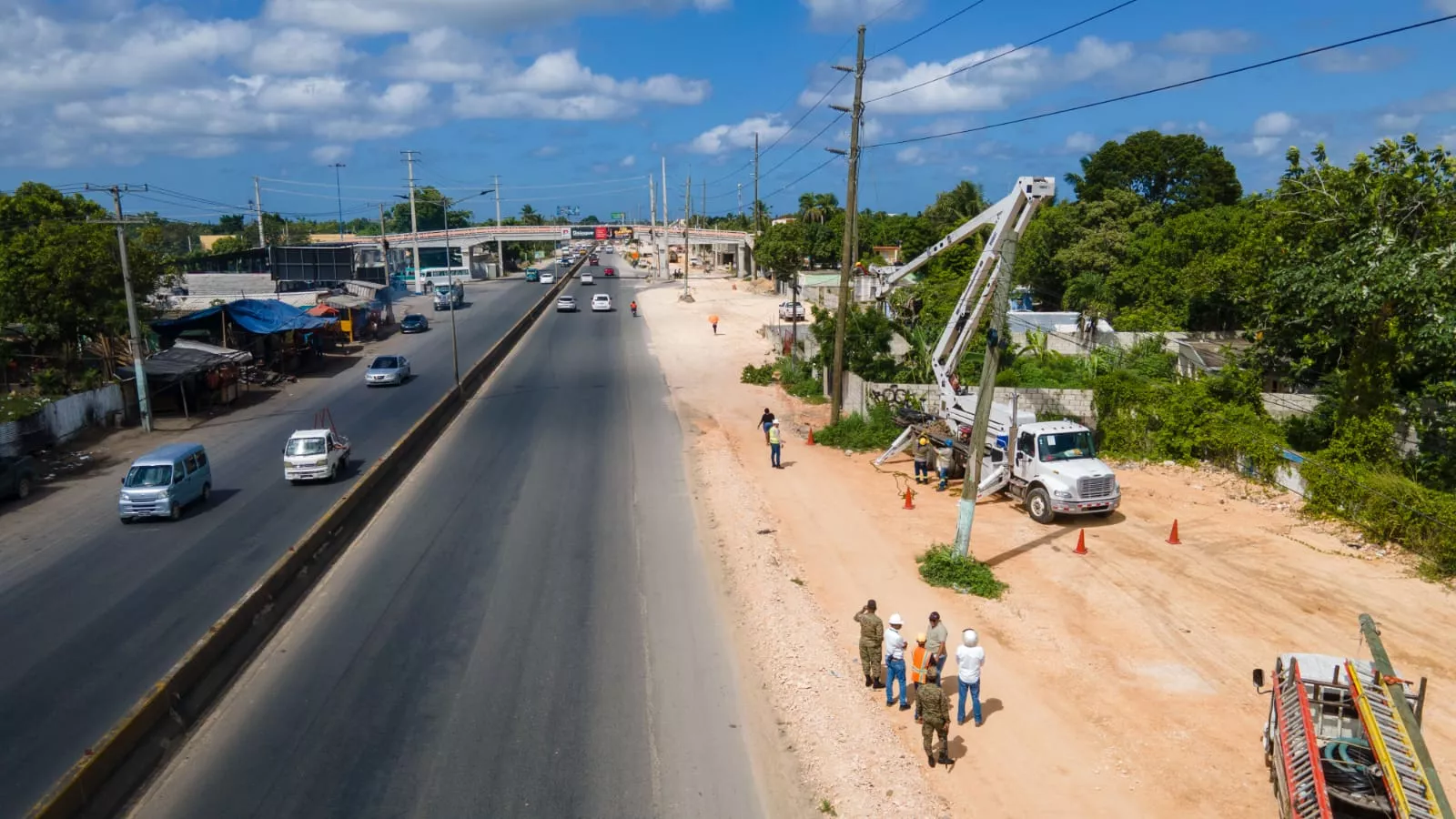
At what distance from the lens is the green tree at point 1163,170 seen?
70562 mm

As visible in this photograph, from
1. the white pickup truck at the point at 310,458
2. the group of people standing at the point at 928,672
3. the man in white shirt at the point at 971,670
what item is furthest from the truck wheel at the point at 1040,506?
the white pickup truck at the point at 310,458

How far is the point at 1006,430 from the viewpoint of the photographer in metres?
26.3

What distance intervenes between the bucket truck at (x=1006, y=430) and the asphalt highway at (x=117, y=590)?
54.5 ft

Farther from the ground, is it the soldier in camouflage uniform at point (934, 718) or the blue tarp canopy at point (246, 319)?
the blue tarp canopy at point (246, 319)

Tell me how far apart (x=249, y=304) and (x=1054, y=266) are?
1995 inches

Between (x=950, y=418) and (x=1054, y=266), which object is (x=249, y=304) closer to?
(x=950, y=418)

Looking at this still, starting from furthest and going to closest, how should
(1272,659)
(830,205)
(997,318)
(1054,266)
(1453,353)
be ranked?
(830,205)
(1054,266)
(1453,353)
(997,318)
(1272,659)

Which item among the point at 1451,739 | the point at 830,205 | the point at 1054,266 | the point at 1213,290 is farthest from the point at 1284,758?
the point at 830,205

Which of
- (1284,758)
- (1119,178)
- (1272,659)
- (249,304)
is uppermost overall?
(1119,178)

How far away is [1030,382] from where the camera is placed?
1409 inches

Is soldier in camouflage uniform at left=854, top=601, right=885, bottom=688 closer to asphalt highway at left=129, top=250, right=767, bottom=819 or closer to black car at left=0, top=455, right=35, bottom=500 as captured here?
asphalt highway at left=129, top=250, right=767, bottom=819

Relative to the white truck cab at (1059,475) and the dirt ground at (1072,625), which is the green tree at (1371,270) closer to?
the dirt ground at (1072,625)

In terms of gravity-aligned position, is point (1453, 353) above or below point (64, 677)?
above

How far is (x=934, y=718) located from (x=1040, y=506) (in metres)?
12.8
